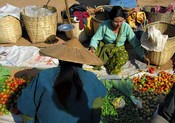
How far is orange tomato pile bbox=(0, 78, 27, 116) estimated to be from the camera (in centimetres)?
388

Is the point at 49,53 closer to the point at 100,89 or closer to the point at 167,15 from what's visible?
the point at 100,89

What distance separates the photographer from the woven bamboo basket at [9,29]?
19.0 feet

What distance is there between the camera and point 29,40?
6.20 meters

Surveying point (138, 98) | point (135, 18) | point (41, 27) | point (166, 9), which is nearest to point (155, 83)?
point (138, 98)

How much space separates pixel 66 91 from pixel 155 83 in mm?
2224

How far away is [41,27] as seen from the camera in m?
5.79

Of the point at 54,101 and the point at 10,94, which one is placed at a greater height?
the point at 54,101

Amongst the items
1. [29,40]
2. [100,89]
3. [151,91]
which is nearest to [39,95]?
[100,89]

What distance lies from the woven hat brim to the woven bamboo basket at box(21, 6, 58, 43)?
339cm

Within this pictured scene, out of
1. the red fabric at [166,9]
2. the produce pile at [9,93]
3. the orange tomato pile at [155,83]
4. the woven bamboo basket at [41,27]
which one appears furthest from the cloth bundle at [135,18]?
the produce pile at [9,93]

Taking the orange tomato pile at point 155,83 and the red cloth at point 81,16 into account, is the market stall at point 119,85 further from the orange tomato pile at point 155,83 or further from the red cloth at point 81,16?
the red cloth at point 81,16

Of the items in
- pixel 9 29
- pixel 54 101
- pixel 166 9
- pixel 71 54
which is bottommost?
pixel 9 29

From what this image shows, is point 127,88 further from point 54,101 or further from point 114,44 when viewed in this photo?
point 54,101

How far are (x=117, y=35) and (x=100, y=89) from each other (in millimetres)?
2372
